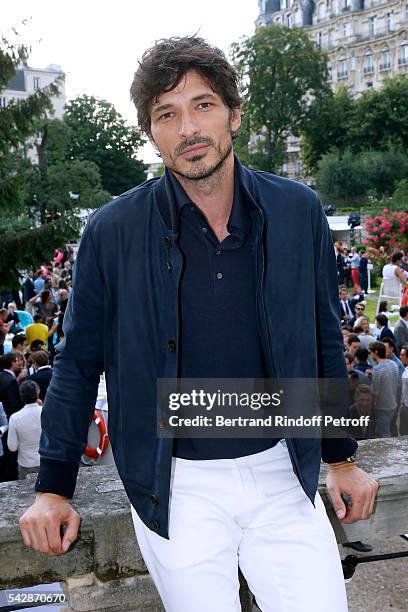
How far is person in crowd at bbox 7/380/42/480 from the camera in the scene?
6.73 meters

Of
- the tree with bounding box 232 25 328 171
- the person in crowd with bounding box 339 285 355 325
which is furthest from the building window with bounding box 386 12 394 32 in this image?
the person in crowd with bounding box 339 285 355 325

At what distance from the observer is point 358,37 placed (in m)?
75.2

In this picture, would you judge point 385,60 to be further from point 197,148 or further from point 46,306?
point 197,148

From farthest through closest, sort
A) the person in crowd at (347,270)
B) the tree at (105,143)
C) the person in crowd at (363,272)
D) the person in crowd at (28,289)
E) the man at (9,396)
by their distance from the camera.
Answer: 1. the tree at (105,143)
2. the person in crowd at (347,270)
3. the person in crowd at (363,272)
4. the person in crowd at (28,289)
5. the man at (9,396)

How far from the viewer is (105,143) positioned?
67.8m

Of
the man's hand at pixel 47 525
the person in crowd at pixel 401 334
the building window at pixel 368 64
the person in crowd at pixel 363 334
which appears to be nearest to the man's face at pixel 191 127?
the man's hand at pixel 47 525

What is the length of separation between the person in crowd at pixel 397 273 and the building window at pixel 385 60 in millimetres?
62382

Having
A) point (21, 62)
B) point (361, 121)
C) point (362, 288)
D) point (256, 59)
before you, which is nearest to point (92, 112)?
point (256, 59)

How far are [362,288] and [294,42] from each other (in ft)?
143

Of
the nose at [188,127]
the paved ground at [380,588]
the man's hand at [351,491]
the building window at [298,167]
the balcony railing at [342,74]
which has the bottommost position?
the paved ground at [380,588]

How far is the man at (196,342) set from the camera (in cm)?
168

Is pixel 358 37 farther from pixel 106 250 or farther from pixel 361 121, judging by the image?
pixel 106 250

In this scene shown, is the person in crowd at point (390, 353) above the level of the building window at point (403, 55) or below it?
below

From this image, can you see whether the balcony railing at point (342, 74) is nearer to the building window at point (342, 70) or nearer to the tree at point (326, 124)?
the building window at point (342, 70)
